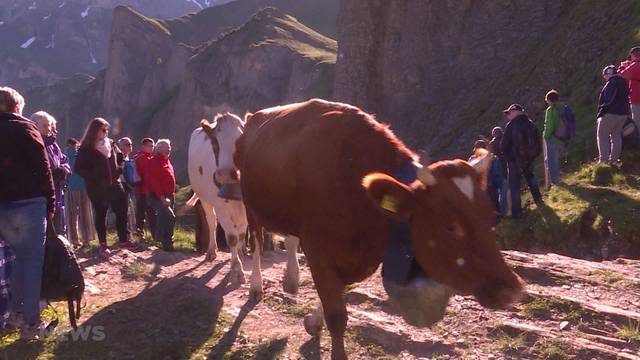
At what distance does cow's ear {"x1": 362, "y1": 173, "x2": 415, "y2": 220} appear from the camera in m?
4.22

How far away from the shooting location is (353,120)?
17.4 feet

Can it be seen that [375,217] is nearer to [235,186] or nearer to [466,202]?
[466,202]

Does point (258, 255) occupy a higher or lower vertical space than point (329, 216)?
lower

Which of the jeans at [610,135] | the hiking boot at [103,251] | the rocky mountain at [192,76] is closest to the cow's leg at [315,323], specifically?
the hiking boot at [103,251]

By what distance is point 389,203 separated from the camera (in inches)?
168

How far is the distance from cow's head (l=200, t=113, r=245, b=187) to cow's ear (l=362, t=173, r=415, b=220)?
3959mm

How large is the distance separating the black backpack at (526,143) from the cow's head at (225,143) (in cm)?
587

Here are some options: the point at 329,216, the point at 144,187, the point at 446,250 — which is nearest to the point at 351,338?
the point at 329,216

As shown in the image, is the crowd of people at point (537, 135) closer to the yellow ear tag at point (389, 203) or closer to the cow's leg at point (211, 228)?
the cow's leg at point (211, 228)

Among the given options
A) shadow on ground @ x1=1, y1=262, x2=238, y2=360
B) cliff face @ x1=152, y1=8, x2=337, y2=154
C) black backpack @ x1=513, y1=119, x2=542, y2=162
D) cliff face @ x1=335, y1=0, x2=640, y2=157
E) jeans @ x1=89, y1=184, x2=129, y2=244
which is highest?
cliff face @ x1=152, y1=8, x2=337, y2=154

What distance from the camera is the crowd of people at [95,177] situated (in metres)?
5.65

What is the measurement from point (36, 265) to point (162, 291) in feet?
7.29

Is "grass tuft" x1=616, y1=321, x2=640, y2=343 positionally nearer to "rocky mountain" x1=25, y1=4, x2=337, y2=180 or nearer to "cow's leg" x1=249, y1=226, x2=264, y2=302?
"cow's leg" x1=249, y1=226, x2=264, y2=302

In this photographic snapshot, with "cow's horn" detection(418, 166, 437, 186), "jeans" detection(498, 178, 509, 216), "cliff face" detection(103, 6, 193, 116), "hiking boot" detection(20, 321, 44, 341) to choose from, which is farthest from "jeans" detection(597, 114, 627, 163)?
"cliff face" detection(103, 6, 193, 116)
